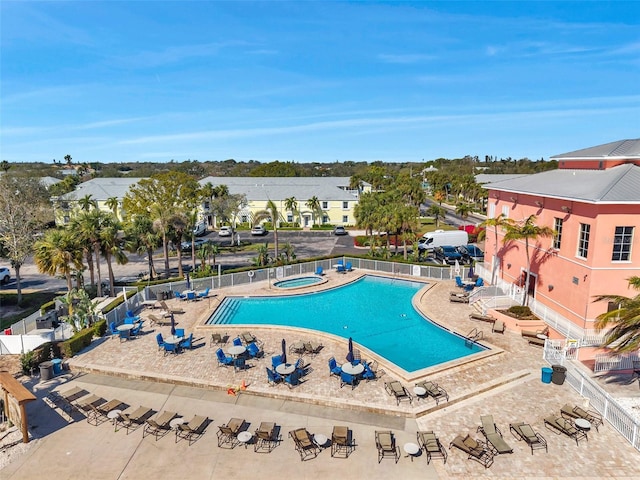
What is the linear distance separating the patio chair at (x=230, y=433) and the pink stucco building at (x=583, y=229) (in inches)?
711

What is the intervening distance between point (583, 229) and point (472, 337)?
8455 mm

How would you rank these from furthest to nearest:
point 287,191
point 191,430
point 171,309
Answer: point 287,191 → point 171,309 → point 191,430

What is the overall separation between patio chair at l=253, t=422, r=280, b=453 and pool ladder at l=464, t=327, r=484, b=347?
1255cm

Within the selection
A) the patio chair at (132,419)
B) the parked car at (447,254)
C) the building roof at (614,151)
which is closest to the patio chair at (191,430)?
the patio chair at (132,419)

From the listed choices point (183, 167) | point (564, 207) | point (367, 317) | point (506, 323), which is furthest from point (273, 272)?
point (183, 167)

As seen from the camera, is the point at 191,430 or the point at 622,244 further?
the point at 622,244

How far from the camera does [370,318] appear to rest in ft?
86.6

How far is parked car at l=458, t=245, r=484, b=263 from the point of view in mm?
40719

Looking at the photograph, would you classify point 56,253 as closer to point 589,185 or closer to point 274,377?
point 274,377

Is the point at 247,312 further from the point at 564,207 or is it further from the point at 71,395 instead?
the point at 564,207

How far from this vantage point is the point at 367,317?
26562 millimetres

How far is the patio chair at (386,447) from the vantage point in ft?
42.5

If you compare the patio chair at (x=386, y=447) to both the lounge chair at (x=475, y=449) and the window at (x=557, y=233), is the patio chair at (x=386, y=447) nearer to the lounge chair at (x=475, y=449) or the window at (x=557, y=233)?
the lounge chair at (x=475, y=449)

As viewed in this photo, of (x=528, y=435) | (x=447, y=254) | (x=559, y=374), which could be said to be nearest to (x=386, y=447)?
(x=528, y=435)
